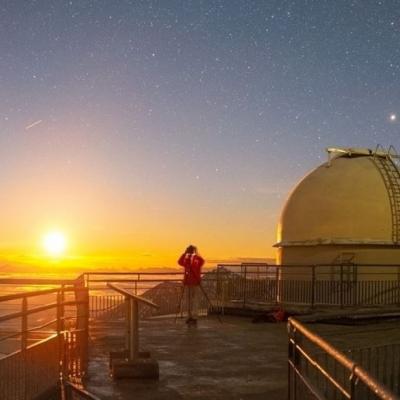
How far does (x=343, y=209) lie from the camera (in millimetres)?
25312

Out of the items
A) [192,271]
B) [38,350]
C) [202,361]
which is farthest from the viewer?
[192,271]

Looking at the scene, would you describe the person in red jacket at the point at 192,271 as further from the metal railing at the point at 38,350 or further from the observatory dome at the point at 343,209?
the observatory dome at the point at 343,209

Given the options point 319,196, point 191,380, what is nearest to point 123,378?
point 191,380

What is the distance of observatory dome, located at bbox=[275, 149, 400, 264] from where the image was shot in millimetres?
24781

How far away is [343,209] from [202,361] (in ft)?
49.6

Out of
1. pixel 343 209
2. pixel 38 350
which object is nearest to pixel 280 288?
pixel 343 209

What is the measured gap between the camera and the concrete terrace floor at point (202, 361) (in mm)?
8844

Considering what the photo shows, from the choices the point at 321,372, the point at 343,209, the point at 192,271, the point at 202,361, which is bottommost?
the point at 202,361

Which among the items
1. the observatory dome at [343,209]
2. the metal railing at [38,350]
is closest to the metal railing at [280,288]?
the observatory dome at [343,209]

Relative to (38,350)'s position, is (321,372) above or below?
above

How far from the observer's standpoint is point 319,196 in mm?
26219

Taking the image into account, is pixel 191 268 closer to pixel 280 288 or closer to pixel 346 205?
pixel 280 288

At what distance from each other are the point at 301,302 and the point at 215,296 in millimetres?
2925

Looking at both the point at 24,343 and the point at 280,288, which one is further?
the point at 280,288
